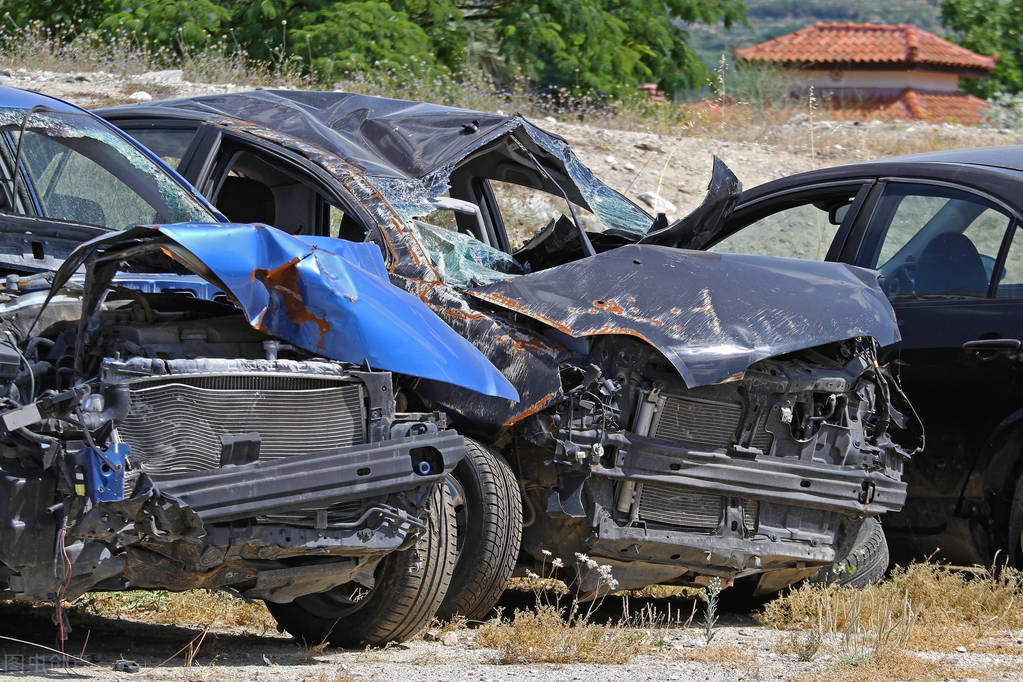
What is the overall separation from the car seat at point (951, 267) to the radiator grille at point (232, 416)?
3.08 metres

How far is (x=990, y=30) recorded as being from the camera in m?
46.9

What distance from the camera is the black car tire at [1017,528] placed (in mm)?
6207

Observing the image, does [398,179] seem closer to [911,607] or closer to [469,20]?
[911,607]

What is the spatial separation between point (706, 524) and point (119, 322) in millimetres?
2347

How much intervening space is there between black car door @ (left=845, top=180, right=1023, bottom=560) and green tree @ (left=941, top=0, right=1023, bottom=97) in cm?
3959

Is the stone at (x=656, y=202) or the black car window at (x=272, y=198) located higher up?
the black car window at (x=272, y=198)

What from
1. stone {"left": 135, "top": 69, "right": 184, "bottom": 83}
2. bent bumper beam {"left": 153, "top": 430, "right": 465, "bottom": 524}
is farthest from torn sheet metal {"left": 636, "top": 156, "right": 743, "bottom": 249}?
stone {"left": 135, "top": 69, "right": 184, "bottom": 83}

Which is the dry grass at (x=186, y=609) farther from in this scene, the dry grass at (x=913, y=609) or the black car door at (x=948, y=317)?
the black car door at (x=948, y=317)

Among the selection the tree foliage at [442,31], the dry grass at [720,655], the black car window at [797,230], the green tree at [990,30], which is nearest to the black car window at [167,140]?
the black car window at [797,230]

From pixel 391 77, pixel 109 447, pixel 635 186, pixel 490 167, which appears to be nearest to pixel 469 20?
pixel 391 77

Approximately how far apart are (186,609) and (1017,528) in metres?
3.63

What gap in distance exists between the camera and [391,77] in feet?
60.7

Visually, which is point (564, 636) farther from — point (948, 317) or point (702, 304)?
point (948, 317)

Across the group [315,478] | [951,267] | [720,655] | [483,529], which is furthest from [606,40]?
[315,478]
